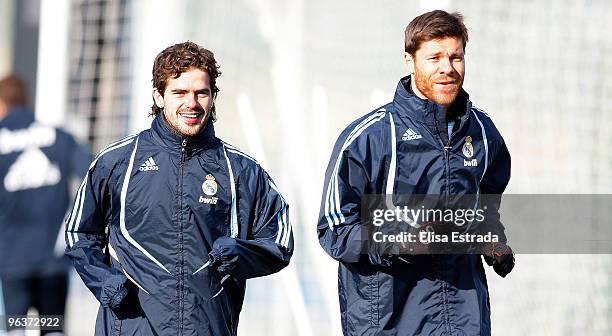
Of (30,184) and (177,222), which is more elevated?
(30,184)

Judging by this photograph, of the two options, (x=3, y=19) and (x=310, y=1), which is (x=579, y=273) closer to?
(x=310, y=1)

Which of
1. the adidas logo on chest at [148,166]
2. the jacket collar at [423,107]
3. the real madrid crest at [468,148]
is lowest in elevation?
the adidas logo on chest at [148,166]

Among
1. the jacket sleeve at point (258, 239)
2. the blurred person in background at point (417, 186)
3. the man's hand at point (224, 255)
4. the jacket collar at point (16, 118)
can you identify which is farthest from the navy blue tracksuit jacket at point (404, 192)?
the jacket collar at point (16, 118)

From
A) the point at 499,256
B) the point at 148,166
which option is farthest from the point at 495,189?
the point at 148,166

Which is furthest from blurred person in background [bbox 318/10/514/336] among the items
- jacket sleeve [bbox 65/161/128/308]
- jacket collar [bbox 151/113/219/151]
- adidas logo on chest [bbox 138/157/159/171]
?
jacket sleeve [bbox 65/161/128/308]

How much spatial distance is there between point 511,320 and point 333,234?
13.8 ft

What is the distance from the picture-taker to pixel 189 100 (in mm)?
5324

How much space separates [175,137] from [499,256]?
1.36 m

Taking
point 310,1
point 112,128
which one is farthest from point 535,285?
point 112,128

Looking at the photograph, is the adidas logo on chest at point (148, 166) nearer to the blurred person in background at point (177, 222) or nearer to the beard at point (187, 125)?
the blurred person in background at point (177, 222)

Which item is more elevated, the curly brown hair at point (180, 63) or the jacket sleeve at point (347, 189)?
the curly brown hair at point (180, 63)

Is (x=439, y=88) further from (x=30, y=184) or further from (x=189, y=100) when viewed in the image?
(x=30, y=184)

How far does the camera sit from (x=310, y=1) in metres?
9.85

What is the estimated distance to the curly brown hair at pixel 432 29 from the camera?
532 centimetres
